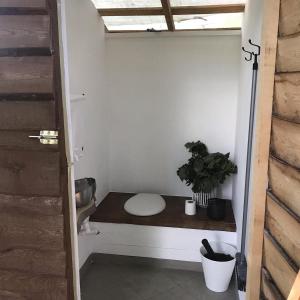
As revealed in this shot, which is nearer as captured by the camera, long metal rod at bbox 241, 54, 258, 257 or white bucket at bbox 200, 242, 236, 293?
long metal rod at bbox 241, 54, 258, 257

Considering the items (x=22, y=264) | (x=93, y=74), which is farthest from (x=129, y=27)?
(x=22, y=264)

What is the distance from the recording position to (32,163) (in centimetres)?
156

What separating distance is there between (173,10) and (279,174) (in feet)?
6.47

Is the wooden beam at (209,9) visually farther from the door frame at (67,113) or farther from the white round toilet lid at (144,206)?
the white round toilet lid at (144,206)

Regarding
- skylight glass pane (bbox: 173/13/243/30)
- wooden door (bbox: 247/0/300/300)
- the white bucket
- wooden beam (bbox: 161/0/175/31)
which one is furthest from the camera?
skylight glass pane (bbox: 173/13/243/30)

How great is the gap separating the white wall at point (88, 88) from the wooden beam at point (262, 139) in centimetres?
132

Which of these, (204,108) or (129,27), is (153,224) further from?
(129,27)

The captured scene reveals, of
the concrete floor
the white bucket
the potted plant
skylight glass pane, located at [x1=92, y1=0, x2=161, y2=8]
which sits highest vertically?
skylight glass pane, located at [x1=92, y1=0, x2=161, y2=8]

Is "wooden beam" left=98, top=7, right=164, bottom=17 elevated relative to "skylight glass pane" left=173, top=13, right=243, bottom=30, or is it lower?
elevated

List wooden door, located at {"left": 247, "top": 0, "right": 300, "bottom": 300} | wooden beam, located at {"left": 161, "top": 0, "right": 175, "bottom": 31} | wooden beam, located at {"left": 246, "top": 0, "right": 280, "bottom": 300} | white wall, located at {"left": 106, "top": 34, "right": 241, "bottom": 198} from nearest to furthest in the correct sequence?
wooden door, located at {"left": 247, "top": 0, "right": 300, "bottom": 300} → wooden beam, located at {"left": 246, "top": 0, "right": 280, "bottom": 300} → wooden beam, located at {"left": 161, "top": 0, "right": 175, "bottom": 31} → white wall, located at {"left": 106, "top": 34, "right": 241, "bottom": 198}

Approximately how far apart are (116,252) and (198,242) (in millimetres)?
705

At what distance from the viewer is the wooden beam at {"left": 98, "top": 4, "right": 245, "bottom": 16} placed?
2576 millimetres

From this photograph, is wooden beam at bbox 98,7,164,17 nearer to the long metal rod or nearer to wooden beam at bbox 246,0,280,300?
the long metal rod

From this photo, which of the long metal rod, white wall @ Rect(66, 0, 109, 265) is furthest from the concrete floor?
the long metal rod
